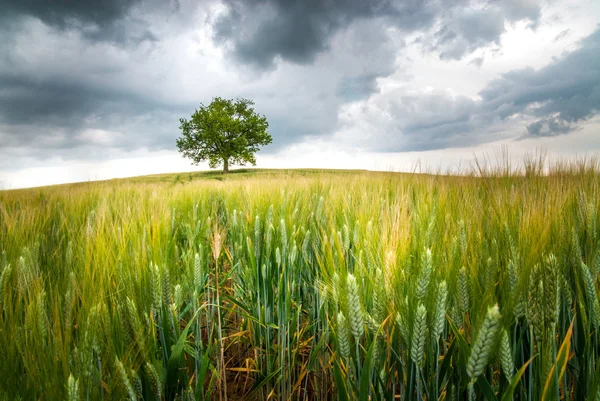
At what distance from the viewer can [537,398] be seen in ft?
2.73

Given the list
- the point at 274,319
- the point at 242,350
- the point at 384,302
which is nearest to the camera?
the point at 384,302

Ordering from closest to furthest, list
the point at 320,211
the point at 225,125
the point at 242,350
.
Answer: the point at 242,350, the point at 320,211, the point at 225,125

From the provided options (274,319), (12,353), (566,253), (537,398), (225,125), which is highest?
(225,125)

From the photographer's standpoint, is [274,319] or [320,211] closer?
[274,319]

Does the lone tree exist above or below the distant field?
above

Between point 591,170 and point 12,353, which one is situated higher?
point 591,170

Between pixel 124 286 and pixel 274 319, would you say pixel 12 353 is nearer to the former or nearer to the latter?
pixel 124 286

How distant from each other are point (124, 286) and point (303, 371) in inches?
37.0

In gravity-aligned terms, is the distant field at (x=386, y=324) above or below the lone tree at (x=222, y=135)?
below

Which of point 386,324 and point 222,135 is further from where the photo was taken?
point 222,135

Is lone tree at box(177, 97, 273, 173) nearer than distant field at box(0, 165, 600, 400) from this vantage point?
No

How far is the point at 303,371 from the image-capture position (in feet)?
5.19

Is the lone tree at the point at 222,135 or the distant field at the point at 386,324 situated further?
the lone tree at the point at 222,135

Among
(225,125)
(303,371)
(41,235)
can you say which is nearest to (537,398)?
(303,371)
